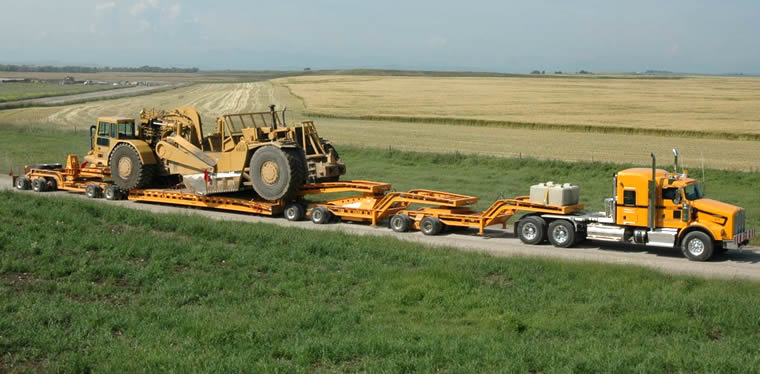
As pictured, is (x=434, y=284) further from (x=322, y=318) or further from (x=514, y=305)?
(x=322, y=318)

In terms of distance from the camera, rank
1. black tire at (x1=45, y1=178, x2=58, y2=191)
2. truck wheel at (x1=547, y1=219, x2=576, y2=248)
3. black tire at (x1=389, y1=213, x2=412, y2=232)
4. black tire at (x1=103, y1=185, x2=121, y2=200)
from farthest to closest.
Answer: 1. black tire at (x1=45, y1=178, x2=58, y2=191)
2. black tire at (x1=103, y1=185, x2=121, y2=200)
3. black tire at (x1=389, y1=213, x2=412, y2=232)
4. truck wheel at (x1=547, y1=219, x2=576, y2=248)

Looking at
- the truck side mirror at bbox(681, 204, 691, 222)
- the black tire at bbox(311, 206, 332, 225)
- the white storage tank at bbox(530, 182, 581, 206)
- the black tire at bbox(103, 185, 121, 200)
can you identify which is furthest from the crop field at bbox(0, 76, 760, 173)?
the black tire at bbox(103, 185, 121, 200)

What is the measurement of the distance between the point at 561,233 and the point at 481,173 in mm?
14074

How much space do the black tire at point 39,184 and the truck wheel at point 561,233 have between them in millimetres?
18376

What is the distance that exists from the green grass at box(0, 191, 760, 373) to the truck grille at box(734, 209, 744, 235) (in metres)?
3.60

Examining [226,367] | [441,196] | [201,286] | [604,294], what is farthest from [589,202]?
[226,367]

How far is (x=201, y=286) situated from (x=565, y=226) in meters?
9.71

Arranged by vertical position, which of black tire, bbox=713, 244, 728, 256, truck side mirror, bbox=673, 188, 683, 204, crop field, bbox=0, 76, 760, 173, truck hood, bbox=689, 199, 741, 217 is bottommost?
black tire, bbox=713, 244, 728, 256

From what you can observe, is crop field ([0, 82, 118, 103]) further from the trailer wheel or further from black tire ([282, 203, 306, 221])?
black tire ([282, 203, 306, 221])

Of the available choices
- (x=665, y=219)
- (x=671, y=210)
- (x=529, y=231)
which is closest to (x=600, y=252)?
(x=665, y=219)

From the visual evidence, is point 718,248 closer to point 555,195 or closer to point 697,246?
point 697,246

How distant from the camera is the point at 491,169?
34875mm

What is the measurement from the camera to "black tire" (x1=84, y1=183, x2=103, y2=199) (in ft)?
89.1

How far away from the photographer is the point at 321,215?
23.0 meters
